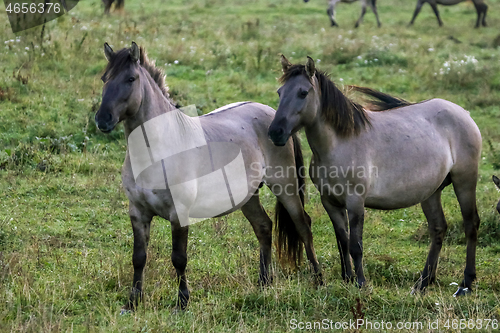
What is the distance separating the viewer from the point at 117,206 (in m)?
6.92

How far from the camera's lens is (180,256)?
14.6ft

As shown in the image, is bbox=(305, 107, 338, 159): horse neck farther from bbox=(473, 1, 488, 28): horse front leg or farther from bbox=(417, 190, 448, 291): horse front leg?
bbox=(473, 1, 488, 28): horse front leg

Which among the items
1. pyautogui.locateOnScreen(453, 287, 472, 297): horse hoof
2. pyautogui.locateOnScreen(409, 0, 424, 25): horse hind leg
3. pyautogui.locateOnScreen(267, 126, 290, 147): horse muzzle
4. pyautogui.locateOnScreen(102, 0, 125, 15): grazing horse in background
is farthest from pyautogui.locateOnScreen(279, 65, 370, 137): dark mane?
pyautogui.locateOnScreen(409, 0, 424, 25): horse hind leg

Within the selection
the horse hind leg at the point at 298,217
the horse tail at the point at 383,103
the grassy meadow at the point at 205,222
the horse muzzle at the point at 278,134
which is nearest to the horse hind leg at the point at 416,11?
the grassy meadow at the point at 205,222

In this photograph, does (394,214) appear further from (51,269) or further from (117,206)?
(51,269)

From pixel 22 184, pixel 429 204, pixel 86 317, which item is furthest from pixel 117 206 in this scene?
pixel 429 204

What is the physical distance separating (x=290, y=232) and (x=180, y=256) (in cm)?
140

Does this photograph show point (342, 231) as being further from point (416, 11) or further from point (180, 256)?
point (416, 11)

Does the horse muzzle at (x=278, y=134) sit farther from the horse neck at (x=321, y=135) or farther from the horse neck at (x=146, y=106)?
the horse neck at (x=146, y=106)

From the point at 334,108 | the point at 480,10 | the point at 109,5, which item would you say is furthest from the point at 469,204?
the point at 480,10

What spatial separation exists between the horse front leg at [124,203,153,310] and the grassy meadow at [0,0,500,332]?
4.9 inches

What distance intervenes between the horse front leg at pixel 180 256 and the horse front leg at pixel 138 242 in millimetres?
239

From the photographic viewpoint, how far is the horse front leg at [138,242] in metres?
4.47

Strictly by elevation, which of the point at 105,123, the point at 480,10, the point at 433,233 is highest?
the point at 105,123
